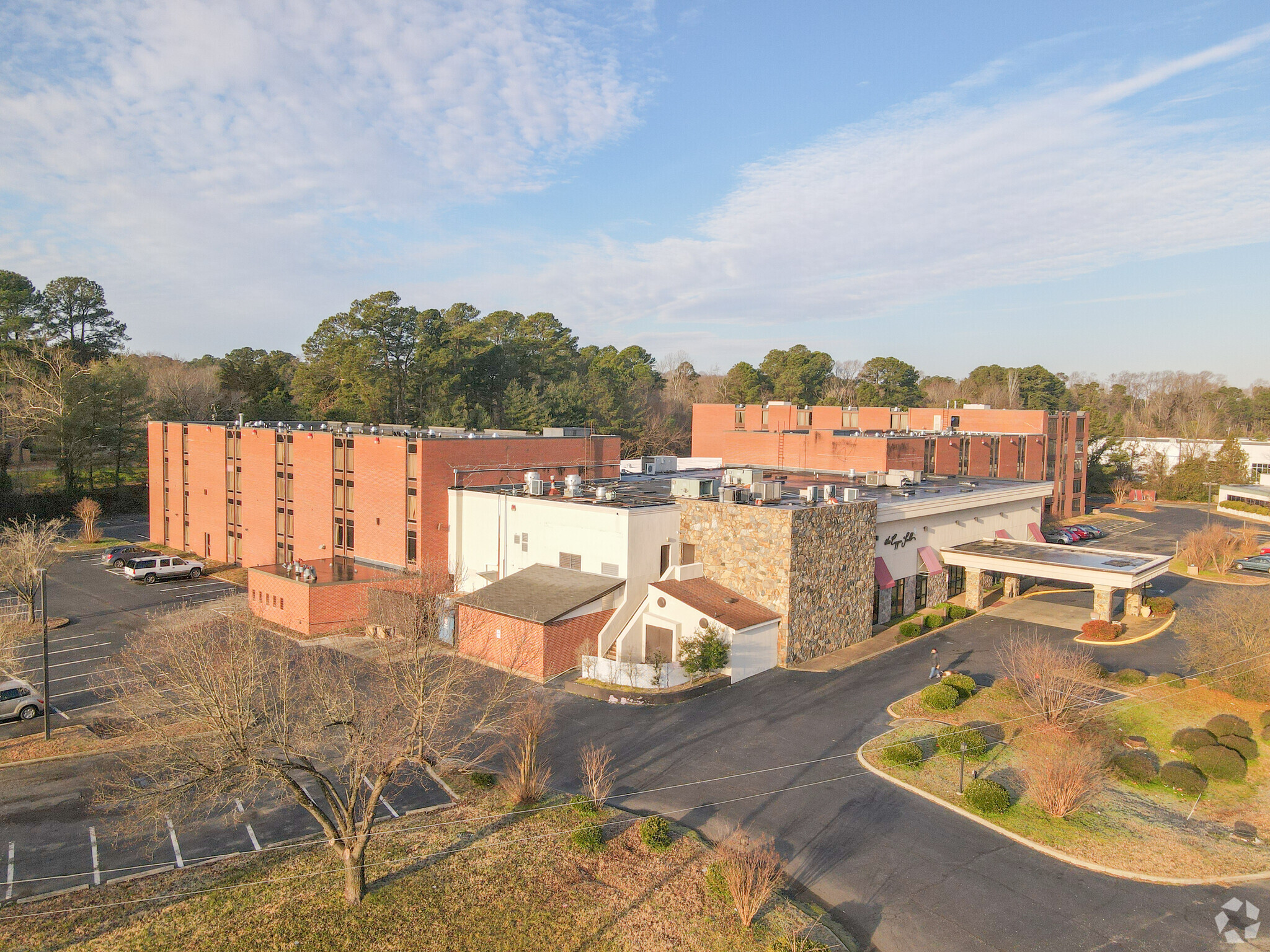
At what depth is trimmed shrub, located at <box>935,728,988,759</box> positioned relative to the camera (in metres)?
21.5

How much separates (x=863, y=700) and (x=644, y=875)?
12679mm

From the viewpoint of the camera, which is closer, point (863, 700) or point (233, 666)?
point (233, 666)

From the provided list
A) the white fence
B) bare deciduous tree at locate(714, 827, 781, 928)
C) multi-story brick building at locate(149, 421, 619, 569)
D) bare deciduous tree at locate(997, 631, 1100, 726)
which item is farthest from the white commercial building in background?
bare deciduous tree at locate(714, 827, 781, 928)

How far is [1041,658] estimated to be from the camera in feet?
78.5

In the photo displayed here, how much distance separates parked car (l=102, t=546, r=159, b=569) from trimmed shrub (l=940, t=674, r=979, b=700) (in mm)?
46888

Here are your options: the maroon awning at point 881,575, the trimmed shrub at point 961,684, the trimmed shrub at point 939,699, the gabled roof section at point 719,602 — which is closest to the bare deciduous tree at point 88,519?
the gabled roof section at point 719,602

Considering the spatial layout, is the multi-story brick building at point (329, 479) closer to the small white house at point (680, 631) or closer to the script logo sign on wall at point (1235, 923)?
the small white house at point (680, 631)

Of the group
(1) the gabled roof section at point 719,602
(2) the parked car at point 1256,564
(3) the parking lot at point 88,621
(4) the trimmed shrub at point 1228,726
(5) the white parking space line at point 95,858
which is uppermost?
(1) the gabled roof section at point 719,602

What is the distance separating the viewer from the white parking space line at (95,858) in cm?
1513

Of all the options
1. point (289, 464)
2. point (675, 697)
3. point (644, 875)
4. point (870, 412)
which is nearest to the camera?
point (644, 875)

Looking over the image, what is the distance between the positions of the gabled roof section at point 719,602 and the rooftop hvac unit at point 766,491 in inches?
174

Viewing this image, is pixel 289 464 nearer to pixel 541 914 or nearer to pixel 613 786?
pixel 613 786

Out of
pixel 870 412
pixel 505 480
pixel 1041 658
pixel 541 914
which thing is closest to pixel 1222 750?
pixel 1041 658

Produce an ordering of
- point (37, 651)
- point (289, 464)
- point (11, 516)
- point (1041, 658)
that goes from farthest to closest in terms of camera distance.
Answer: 1. point (11, 516)
2. point (289, 464)
3. point (37, 651)
4. point (1041, 658)
